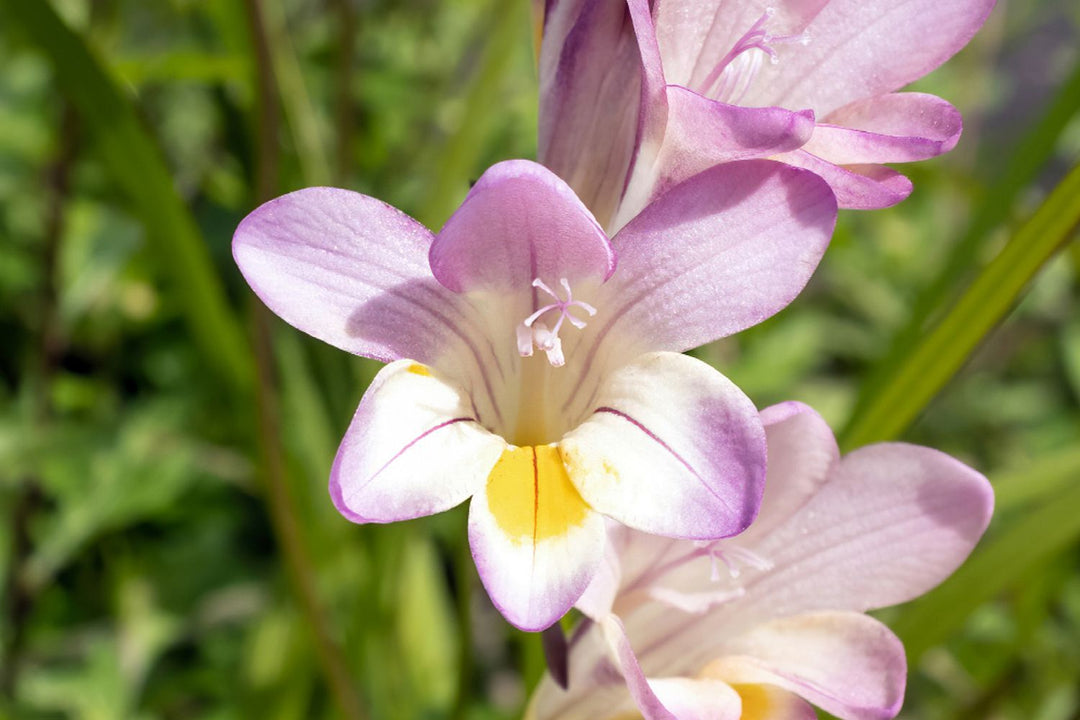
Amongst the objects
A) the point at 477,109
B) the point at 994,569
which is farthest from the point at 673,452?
the point at 477,109

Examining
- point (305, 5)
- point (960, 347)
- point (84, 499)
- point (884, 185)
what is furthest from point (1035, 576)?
point (305, 5)

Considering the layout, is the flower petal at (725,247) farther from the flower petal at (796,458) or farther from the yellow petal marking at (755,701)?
the yellow petal marking at (755,701)

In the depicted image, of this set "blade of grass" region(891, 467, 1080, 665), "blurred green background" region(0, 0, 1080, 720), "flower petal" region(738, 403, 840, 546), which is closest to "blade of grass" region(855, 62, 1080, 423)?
"blurred green background" region(0, 0, 1080, 720)

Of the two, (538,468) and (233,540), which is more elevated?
(538,468)

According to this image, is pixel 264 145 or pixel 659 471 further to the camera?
pixel 264 145

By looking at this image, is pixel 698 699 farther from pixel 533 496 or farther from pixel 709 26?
pixel 709 26

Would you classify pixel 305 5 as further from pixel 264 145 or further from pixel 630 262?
pixel 630 262

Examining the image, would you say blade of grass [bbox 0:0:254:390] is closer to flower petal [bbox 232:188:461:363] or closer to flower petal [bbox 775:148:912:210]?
flower petal [bbox 232:188:461:363]
